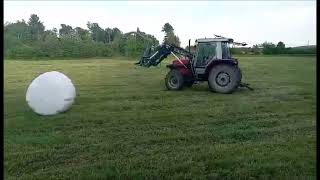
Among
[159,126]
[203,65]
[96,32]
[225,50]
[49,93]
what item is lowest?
[159,126]

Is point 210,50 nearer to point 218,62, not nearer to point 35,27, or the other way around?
point 218,62

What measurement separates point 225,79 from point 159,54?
508mm

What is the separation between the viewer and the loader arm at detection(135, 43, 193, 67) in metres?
3.32

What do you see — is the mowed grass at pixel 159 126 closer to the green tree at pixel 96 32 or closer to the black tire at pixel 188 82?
the black tire at pixel 188 82

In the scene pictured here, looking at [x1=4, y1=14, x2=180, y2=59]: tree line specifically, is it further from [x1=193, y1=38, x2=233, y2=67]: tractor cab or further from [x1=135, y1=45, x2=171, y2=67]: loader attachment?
[x1=193, y1=38, x2=233, y2=67]: tractor cab

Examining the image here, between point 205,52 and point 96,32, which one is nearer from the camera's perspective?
point 96,32

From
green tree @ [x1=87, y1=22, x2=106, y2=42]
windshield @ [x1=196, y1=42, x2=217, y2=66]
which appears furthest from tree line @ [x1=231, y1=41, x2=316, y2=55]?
green tree @ [x1=87, y1=22, x2=106, y2=42]

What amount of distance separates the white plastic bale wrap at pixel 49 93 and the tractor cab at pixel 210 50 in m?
0.92

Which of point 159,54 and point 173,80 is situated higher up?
point 159,54

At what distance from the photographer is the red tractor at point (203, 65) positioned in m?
3.31

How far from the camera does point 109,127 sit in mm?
3291

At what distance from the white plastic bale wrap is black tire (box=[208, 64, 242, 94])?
100 cm

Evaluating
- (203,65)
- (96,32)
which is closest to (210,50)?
(203,65)

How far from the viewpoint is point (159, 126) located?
3.32 metres
